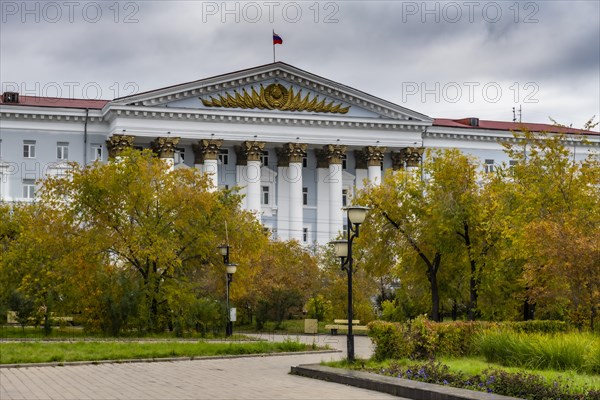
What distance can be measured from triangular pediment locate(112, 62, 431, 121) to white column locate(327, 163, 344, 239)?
13.4 ft

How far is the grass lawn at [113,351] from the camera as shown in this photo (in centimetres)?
2160

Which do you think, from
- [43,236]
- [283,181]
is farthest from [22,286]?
[283,181]

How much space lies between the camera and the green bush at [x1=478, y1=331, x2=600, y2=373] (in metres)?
17.4

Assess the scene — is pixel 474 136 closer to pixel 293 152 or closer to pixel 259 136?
pixel 293 152

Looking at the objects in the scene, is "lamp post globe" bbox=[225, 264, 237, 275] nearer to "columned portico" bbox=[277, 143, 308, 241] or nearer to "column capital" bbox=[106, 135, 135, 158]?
"column capital" bbox=[106, 135, 135, 158]

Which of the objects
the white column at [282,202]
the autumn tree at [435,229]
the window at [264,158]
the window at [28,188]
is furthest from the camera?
the window at [264,158]

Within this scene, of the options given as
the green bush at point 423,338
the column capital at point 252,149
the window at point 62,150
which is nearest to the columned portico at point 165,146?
the column capital at point 252,149

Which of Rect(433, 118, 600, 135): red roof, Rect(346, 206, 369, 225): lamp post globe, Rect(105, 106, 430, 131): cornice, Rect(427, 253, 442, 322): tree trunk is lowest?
Rect(427, 253, 442, 322): tree trunk

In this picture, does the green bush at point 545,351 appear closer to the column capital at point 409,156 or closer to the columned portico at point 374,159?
the columned portico at point 374,159

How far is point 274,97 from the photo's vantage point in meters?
65.9

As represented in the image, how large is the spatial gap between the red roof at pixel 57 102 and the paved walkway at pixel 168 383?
43818 mm

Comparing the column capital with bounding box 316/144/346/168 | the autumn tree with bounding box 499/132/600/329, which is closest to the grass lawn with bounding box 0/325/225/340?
the autumn tree with bounding box 499/132/600/329

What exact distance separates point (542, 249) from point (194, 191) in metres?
15.3

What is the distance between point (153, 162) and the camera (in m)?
38.1
